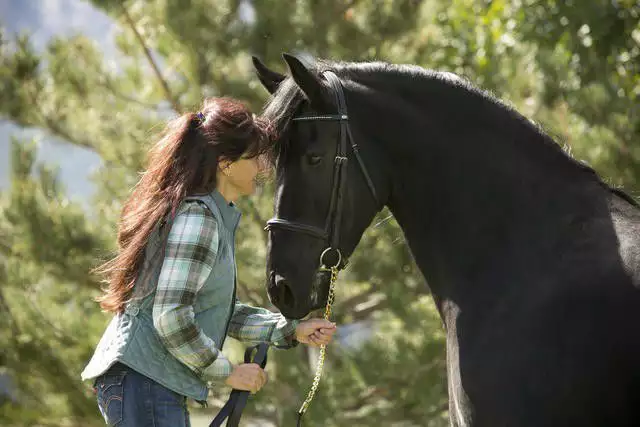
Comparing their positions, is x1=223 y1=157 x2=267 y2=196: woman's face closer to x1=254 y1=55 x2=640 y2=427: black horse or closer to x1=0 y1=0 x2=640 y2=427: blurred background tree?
x1=254 y1=55 x2=640 y2=427: black horse

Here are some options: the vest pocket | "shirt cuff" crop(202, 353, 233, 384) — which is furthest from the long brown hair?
"shirt cuff" crop(202, 353, 233, 384)

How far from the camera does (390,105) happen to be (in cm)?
267

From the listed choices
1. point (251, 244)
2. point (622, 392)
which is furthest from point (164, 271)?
point (251, 244)

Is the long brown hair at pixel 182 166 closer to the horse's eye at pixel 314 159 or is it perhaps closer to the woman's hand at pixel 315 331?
the horse's eye at pixel 314 159

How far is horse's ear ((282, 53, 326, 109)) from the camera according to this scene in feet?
8.32

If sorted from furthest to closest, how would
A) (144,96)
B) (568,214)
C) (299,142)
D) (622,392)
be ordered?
1. (144,96)
2. (299,142)
3. (568,214)
4. (622,392)

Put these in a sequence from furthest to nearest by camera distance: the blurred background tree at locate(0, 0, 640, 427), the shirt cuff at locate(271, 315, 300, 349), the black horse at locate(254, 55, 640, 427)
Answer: the blurred background tree at locate(0, 0, 640, 427) → the shirt cuff at locate(271, 315, 300, 349) → the black horse at locate(254, 55, 640, 427)

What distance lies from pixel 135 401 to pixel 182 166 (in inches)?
26.6

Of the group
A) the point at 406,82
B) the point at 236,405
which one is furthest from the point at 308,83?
the point at 236,405

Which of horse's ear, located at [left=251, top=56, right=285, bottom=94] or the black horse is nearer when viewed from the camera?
the black horse

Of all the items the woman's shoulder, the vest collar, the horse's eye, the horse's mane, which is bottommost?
the woman's shoulder

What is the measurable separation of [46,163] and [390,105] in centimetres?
473

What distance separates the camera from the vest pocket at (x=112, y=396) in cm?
229

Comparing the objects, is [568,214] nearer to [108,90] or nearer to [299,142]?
[299,142]
